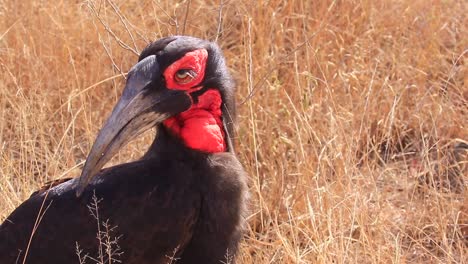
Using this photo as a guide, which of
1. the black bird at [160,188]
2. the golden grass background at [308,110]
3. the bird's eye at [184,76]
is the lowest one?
the golden grass background at [308,110]

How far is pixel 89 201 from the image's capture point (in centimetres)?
350

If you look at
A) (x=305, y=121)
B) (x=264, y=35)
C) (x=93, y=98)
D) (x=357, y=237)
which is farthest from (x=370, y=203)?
(x=93, y=98)

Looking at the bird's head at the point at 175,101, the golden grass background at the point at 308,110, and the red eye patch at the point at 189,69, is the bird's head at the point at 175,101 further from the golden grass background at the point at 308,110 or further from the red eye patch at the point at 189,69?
the golden grass background at the point at 308,110

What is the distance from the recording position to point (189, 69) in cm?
352

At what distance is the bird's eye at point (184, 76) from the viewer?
350 cm

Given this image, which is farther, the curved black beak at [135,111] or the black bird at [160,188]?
the black bird at [160,188]

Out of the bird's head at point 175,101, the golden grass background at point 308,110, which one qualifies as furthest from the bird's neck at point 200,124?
the golden grass background at point 308,110

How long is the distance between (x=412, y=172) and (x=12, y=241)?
7.13 feet

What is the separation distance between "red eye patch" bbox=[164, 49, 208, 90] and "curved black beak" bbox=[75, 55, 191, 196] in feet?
0.08

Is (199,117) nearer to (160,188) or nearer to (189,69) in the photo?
(189,69)

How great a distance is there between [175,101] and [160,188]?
0.28 m

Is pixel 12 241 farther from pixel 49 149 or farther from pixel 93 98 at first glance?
pixel 93 98

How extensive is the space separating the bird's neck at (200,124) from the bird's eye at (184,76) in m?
0.10

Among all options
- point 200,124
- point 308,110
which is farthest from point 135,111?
point 308,110
